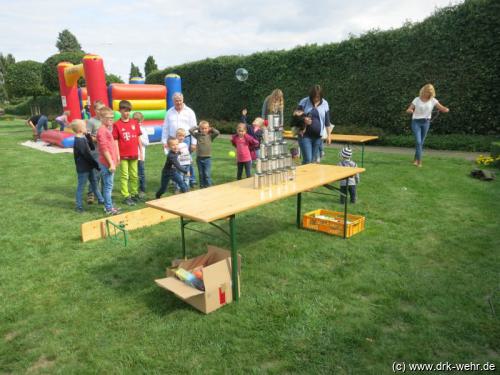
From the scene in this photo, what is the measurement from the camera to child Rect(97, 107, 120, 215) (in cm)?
599

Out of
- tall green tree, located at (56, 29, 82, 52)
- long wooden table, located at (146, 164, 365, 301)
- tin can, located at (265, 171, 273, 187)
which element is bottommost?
long wooden table, located at (146, 164, 365, 301)

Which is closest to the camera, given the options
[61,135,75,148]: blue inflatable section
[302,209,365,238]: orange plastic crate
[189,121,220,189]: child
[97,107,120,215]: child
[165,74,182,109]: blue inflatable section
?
[302,209,365,238]: orange plastic crate

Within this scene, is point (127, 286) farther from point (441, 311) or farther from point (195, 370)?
point (441, 311)

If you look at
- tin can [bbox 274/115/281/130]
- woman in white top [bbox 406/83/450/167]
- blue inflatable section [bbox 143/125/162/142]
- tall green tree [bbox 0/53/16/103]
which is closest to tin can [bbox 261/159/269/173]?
tin can [bbox 274/115/281/130]

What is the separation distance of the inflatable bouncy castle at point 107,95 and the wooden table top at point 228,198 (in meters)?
9.34

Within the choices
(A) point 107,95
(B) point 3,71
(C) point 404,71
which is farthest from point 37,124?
(B) point 3,71

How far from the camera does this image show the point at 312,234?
511 cm

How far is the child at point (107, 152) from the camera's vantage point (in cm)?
599

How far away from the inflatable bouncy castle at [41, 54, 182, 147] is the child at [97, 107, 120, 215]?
6355mm

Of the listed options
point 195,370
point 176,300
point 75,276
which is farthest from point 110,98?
point 195,370

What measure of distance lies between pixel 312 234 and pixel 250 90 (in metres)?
15.7

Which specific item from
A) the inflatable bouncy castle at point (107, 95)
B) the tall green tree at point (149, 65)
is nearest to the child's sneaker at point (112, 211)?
the inflatable bouncy castle at point (107, 95)

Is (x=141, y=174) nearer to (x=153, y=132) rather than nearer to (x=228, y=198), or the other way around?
(x=228, y=198)

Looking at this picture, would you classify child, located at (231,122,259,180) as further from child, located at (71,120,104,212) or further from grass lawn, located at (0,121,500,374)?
child, located at (71,120,104,212)
